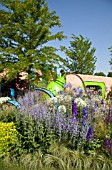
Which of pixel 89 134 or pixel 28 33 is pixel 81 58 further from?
pixel 89 134

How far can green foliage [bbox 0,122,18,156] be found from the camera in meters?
4.57

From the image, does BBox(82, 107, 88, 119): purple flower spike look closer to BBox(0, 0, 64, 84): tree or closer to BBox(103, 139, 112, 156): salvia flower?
BBox(103, 139, 112, 156): salvia flower

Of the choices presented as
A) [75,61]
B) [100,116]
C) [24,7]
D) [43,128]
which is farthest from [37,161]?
[75,61]

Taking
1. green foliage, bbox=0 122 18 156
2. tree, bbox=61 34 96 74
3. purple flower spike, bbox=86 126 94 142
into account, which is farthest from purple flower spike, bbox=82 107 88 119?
tree, bbox=61 34 96 74

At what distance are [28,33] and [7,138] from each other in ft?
30.9

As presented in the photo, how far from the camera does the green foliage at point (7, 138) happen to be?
4566 millimetres

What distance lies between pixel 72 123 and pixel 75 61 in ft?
64.9

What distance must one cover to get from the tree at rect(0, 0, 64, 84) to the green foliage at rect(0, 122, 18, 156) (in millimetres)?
8037

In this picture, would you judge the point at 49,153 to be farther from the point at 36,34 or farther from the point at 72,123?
the point at 36,34

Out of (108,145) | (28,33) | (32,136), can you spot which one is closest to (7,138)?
(32,136)

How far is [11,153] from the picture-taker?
4.61 metres

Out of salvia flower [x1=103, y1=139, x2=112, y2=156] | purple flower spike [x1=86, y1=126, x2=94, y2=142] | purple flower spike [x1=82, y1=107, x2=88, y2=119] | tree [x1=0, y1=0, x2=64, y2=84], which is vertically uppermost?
tree [x1=0, y1=0, x2=64, y2=84]

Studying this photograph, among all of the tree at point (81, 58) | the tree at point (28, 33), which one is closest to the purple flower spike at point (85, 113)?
the tree at point (28, 33)

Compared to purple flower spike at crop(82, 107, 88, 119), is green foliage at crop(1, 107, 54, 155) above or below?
below
